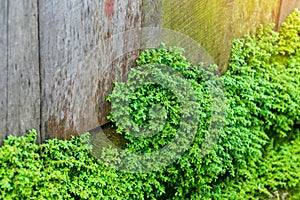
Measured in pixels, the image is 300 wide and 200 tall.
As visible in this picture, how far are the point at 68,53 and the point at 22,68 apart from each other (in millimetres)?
315

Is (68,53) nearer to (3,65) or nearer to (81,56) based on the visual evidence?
(81,56)

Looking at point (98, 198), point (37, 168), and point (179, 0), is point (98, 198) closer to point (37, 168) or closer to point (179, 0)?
point (37, 168)

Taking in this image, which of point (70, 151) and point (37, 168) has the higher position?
point (70, 151)

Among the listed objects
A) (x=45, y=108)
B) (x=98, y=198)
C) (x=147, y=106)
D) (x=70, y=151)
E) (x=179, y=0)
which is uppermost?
(x=179, y=0)

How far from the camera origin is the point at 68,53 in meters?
2.43

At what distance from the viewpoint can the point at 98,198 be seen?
263 centimetres

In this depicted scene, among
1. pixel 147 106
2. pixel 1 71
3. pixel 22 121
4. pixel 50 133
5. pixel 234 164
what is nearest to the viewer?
pixel 1 71

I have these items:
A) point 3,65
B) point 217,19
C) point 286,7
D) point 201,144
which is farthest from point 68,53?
point 286,7

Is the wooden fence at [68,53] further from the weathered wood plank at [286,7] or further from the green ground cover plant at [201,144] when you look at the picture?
the weathered wood plank at [286,7]

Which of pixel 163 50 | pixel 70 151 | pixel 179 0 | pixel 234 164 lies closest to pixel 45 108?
pixel 70 151

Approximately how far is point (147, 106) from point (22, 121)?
2.94 feet

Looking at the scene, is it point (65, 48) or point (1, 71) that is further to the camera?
point (65, 48)

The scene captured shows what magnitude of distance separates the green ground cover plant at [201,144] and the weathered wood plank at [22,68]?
0.12 m

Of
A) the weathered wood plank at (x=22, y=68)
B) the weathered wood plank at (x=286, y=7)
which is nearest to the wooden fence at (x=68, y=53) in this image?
the weathered wood plank at (x=22, y=68)
